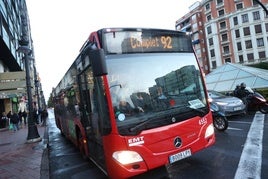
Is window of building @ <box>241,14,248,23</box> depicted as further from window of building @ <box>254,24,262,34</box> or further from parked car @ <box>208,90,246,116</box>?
parked car @ <box>208,90,246,116</box>

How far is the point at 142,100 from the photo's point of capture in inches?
171

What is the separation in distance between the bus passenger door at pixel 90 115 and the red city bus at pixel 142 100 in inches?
0.8

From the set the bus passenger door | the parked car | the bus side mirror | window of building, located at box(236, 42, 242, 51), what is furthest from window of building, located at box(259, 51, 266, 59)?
the bus side mirror

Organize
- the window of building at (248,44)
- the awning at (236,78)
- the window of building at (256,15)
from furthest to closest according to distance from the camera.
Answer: the window of building at (248,44) < the window of building at (256,15) < the awning at (236,78)

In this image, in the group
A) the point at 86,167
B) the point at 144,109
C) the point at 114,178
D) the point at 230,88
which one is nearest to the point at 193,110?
the point at 144,109

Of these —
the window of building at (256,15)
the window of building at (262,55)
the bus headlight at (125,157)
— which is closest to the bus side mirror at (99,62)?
the bus headlight at (125,157)

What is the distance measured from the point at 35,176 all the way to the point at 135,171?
120 inches

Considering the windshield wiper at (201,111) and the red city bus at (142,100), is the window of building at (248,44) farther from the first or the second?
the windshield wiper at (201,111)

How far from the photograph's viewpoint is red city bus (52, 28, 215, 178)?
419 centimetres

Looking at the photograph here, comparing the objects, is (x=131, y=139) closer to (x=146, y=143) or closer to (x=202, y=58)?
(x=146, y=143)

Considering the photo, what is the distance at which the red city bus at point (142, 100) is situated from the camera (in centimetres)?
419

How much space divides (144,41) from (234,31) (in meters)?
59.9

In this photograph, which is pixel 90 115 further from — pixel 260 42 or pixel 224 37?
pixel 224 37

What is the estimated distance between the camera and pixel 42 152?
9172 millimetres
